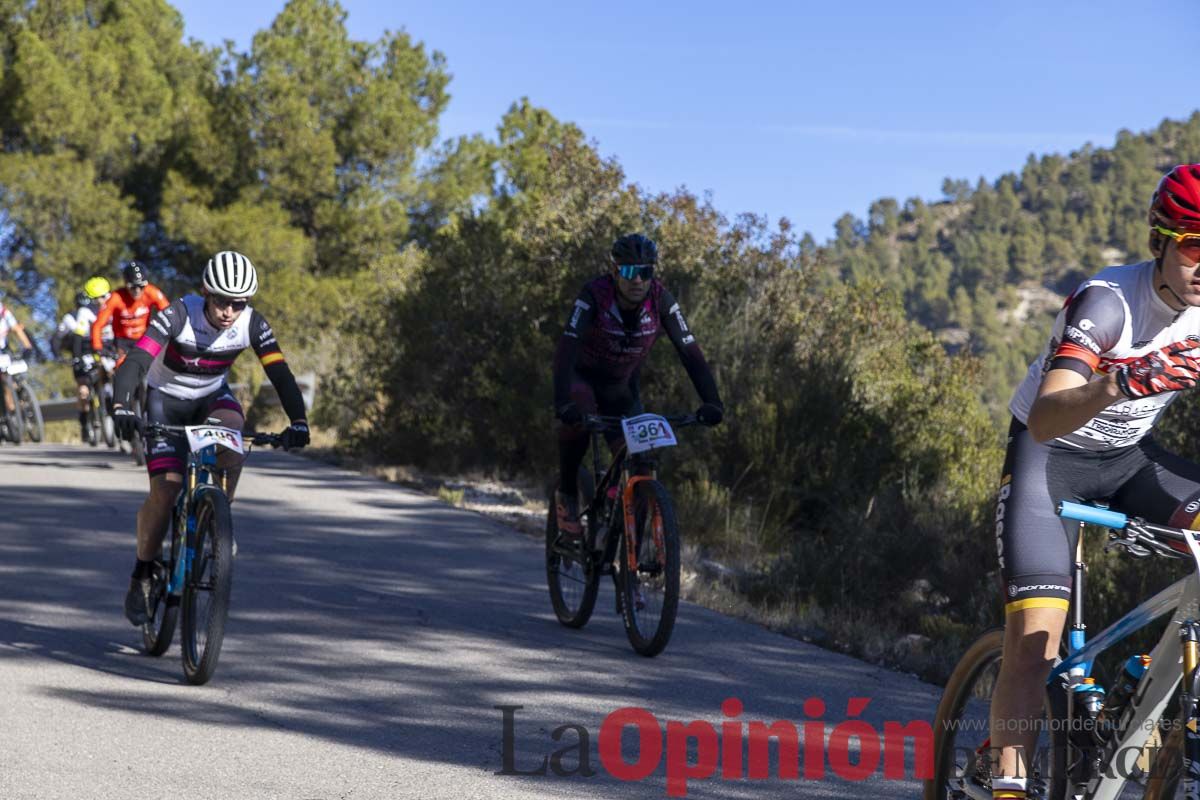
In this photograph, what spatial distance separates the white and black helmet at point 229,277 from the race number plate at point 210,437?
2.22 feet

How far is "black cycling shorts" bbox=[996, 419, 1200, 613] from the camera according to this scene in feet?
13.0

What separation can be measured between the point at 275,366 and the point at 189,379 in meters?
0.54

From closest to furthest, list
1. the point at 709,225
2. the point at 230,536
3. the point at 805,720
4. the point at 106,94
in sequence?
the point at 805,720 < the point at 230,536 < the point at 709,225 < the point at 106,94

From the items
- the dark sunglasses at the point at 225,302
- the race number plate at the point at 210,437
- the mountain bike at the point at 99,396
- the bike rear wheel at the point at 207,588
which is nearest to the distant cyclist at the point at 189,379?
the dark sunglasses at the point at 225,302

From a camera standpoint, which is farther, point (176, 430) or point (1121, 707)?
point (176, 430)

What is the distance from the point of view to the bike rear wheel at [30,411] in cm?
1997

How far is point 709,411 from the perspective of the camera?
7801mm

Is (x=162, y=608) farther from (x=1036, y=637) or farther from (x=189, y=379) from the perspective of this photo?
(x=1036, y=637)

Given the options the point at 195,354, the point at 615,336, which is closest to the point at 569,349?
the point at 615,336

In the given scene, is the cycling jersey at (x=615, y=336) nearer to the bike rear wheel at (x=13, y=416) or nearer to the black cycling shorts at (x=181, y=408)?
the black cycling shorts at (x=181, y=408)

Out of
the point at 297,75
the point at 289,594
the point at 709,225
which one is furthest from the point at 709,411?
the point at 297,75

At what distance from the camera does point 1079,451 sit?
4191 millimetres

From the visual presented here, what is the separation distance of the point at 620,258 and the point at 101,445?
14.6m

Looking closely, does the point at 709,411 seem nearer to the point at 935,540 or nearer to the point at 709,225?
the point at 935,540
